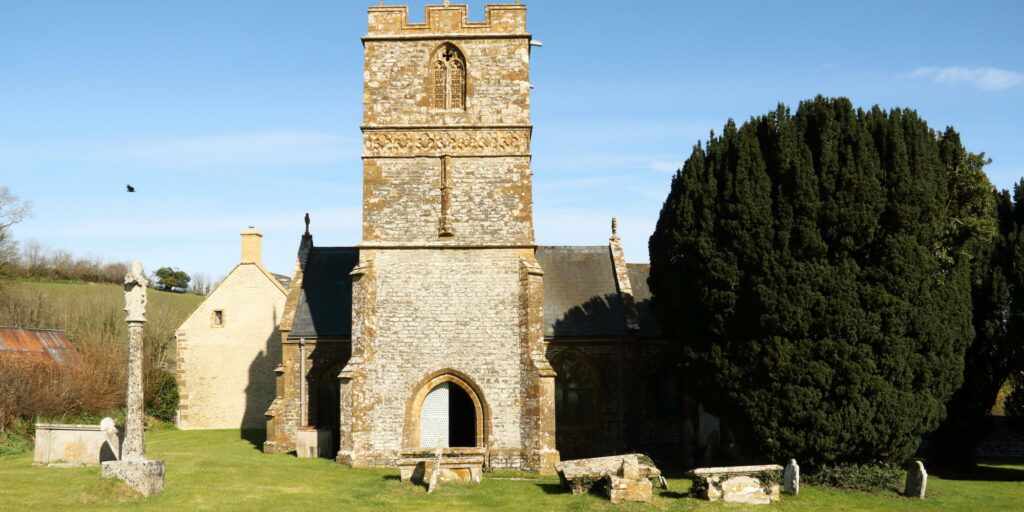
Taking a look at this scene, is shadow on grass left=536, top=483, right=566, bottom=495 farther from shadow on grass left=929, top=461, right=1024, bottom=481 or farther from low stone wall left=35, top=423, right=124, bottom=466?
shadow on grass left=929, top=461, right=1024, bottom=481

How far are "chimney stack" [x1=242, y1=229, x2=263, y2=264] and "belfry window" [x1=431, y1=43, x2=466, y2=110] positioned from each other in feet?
50.5

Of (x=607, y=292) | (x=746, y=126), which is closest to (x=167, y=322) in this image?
(x=607, y=292)

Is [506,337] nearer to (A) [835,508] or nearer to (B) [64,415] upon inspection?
(A) [835,508]

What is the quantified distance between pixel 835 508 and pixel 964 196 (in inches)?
366

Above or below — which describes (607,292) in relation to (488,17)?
below

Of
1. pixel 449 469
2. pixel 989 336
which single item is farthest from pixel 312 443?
pixel 989 336

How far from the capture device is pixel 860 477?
19.7m

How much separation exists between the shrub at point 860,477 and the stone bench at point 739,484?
198cm

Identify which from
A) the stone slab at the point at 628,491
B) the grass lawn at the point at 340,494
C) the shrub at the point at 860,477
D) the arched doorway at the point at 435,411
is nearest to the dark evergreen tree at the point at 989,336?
the grass lawn at the point at 340,494

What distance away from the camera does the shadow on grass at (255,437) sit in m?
29.6

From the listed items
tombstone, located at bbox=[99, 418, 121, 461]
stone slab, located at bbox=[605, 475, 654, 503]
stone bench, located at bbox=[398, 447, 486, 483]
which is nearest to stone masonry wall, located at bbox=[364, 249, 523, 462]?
stone bench, located at bbox=[398, 447, 486, 483]

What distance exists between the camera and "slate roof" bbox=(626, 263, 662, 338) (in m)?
28.5

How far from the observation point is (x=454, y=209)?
77.5 ft

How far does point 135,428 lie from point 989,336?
20496mm
